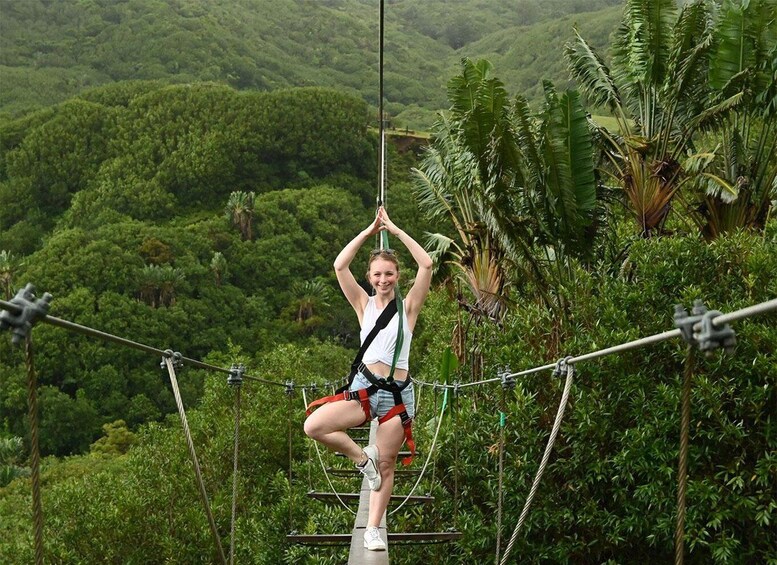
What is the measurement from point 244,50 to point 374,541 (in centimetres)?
7449

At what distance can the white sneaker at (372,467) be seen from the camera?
2639mm

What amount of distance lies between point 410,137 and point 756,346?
4091cm

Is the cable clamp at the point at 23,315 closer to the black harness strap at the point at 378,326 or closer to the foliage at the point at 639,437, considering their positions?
the black harness strap at the point at 378,326

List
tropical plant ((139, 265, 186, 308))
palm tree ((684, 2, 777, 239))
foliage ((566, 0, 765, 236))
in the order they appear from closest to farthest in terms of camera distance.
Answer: palm tree ((684, 2, 777, 239))
foliage ((566, 0, 765, 236))
tropical plant ((139, 265, 186, 308))

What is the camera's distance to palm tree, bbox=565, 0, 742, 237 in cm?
707

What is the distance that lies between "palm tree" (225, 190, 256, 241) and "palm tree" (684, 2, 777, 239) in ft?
109

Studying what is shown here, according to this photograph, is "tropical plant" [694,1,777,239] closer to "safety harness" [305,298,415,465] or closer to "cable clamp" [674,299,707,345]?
"safety harness" [305,298,415,465]

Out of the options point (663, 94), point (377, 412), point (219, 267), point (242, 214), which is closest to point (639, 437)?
point (377, 412)

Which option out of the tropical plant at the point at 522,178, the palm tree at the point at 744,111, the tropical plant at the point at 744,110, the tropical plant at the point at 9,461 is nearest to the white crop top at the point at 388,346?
the tropical plant at the point at 522,178

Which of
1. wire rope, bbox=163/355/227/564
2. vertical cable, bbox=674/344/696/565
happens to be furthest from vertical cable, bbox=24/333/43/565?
vertical cable, bbox=674/344/696/565

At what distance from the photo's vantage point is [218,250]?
38625 mm

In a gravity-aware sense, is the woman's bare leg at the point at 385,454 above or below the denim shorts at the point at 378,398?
below

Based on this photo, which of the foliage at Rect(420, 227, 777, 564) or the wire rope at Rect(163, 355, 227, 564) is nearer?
the wire rope at Rect(163, 355, 227, 564)

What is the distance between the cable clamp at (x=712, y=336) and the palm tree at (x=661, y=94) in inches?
231
